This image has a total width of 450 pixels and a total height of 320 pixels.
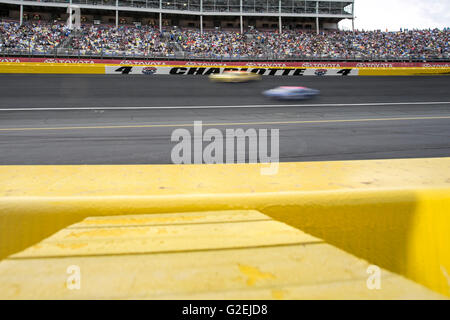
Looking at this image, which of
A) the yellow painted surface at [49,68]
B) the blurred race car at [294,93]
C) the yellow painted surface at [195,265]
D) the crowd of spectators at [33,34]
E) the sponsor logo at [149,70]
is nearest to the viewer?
the yellow painted surface at [195,265]

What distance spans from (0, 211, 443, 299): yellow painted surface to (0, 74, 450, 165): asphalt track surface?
2.83 metres

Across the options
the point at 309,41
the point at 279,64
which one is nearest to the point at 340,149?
the point at 279,64

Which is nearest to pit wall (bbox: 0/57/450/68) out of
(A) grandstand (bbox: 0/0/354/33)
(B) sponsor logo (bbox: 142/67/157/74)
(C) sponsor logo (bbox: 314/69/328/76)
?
(B) sponsor logo (bbox: 142/67/157/74)

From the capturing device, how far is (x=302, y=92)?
13.3m

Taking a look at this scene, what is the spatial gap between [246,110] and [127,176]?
9.88 m

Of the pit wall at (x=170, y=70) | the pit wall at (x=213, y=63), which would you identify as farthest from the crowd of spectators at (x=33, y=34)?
the pit wall at (x=170, y=70)

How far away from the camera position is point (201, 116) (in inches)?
390

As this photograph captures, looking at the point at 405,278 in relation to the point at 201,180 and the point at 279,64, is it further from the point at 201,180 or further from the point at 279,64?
the point at 279,64

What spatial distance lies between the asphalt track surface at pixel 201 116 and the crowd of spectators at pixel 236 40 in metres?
23.4

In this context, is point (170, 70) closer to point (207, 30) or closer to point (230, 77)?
point (230, 77)

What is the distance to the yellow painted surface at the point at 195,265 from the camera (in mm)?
1272

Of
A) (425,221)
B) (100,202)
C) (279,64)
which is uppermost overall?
(279,64)

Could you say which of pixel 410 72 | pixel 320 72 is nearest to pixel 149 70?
pixel 320 72

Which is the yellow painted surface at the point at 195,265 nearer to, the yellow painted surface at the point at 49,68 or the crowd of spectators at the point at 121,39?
the yellow painted surface at the point at 49,68
